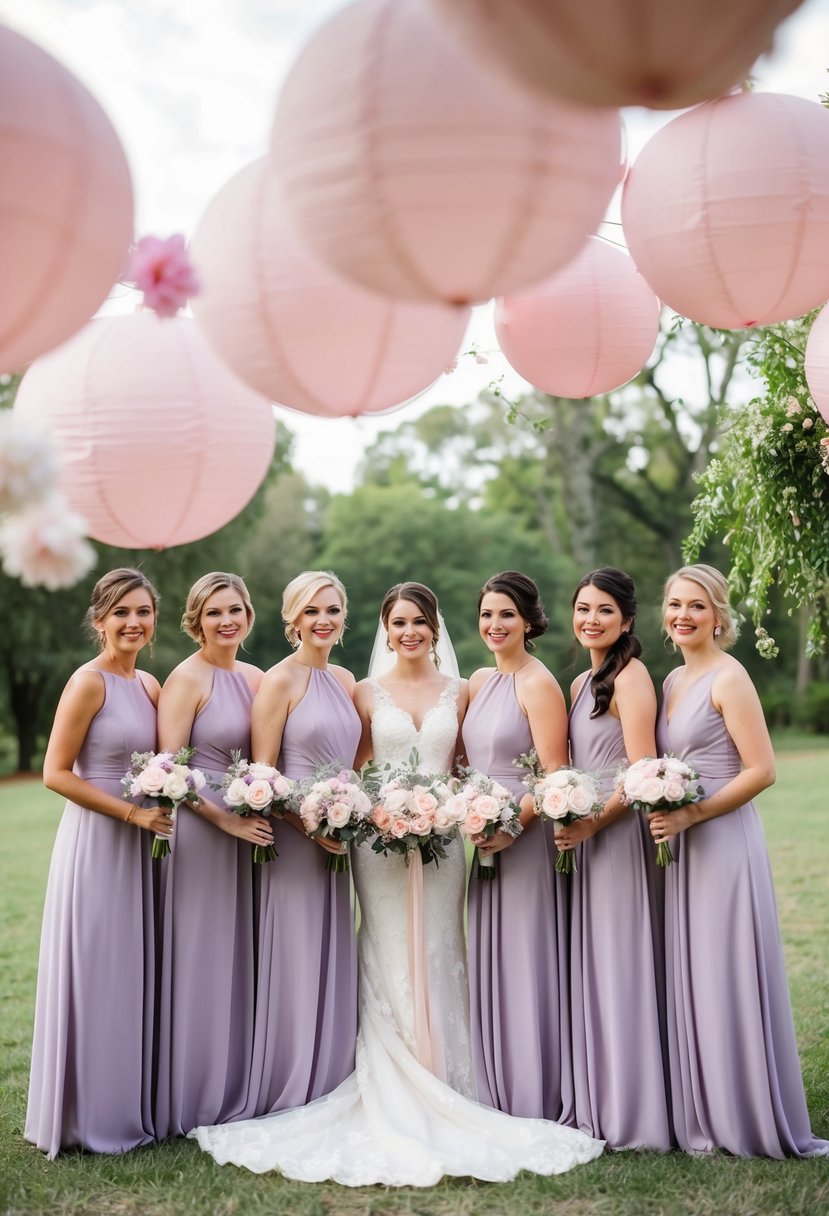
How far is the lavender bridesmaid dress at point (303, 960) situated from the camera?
18.5ft

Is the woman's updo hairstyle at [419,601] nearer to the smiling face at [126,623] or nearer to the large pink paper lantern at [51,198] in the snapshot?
the smiling face at [126,623]

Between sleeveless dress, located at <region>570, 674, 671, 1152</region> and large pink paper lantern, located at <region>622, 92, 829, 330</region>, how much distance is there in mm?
2372

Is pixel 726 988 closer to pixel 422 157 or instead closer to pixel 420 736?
pixel 420 736

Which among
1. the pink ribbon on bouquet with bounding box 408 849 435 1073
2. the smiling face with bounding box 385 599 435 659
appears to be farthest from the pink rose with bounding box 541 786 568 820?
the smiling face with bounding box 385 599 435 659

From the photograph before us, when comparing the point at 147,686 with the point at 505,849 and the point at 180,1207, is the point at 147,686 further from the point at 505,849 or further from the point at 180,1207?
the point at 180,1207

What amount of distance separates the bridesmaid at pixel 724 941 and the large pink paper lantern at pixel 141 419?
2.54 metres

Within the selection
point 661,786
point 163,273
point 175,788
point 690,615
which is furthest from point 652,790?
point 163,273

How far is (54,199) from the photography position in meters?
2.75

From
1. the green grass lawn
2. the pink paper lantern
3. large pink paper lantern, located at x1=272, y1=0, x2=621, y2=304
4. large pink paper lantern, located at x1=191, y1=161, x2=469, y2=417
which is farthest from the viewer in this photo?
the green grass lawn

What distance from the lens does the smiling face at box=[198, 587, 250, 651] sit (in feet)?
19.2

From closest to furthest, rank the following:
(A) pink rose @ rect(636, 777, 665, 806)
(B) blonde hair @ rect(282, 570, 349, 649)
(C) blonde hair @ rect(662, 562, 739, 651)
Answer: (A) pink rose @ rect(636, 777, 665, 806) → (C) blonde hair @ rect(662, 562, 739, 651) → (B) blonde hair @ rect(282, 570, 349, 649)

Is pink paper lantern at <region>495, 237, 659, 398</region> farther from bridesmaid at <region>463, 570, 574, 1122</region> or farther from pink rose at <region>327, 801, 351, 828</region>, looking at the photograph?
pink rose at <region>327, 801, 351, 828</region>

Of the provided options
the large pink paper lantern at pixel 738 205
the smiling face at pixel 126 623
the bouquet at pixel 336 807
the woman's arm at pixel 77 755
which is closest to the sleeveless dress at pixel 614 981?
the bouquet at pixel 336 807

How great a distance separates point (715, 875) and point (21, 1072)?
423 centimetres
